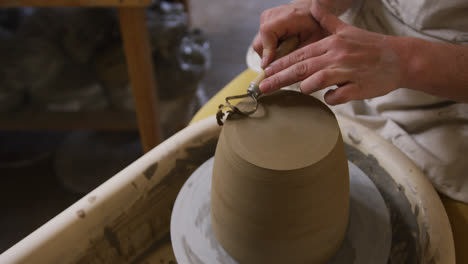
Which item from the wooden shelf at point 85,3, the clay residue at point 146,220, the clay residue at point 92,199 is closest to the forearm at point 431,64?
the clay residue at point 146,220

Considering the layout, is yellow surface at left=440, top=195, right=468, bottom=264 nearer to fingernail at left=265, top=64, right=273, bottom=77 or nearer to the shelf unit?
fingernail at left=265, top=64, right=273, bottom=77

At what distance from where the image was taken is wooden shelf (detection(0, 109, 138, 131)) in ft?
5.97

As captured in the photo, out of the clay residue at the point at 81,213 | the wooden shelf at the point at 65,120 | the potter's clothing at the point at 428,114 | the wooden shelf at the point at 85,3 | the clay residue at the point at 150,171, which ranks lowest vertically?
the wooden shelf at the point at 65,120

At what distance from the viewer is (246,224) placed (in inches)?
26.0

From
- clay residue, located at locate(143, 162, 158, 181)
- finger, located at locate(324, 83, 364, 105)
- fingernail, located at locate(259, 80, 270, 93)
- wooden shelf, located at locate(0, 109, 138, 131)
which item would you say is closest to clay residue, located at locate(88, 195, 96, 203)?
clay residue, located at locate(143, 162, 158, 181)

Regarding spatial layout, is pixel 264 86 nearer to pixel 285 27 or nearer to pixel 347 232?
pixel 285 27

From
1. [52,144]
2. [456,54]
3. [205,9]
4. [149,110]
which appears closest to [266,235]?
[456,54]

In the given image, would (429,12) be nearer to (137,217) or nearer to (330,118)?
(330,118)

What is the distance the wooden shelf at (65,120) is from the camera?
1.82m

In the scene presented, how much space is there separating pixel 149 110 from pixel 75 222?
80 cm

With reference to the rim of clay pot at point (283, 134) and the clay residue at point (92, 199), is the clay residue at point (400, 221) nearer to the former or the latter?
the rim of clay pot at point (283, 134)

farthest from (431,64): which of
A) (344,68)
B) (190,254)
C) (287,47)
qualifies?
(190,254)

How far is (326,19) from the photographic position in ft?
2.64

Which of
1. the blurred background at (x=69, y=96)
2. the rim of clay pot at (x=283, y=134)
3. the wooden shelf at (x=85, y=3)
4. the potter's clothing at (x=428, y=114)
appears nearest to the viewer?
the rim of clay pot at (x=283, y=134)
